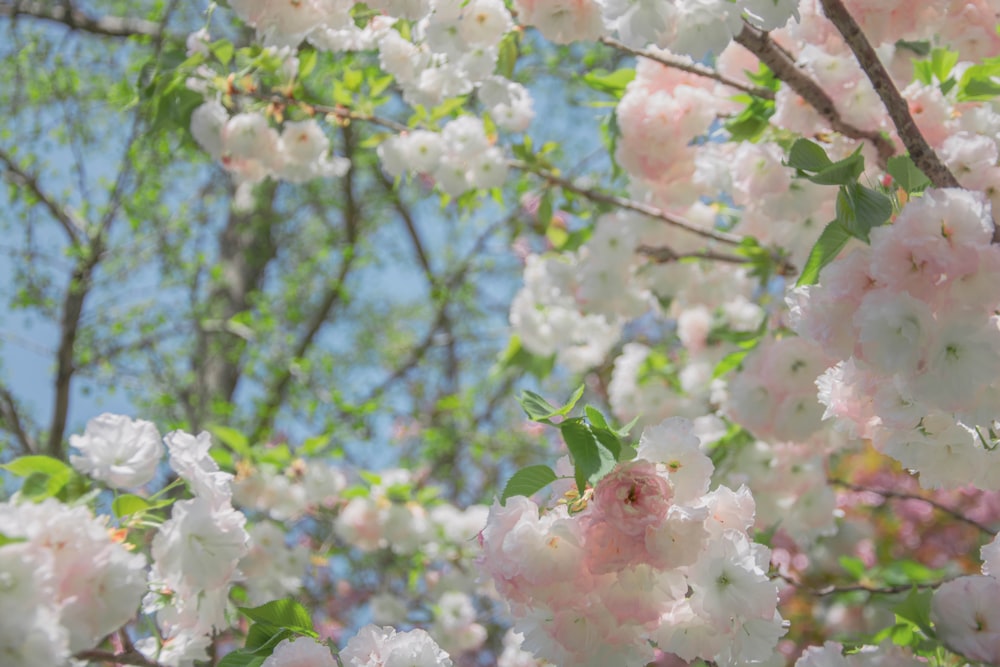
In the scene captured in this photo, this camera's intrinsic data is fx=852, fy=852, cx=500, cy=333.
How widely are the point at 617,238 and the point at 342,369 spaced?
12.7 feet

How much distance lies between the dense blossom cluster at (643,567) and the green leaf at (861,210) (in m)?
0.32

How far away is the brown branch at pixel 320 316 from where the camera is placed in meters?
4.25

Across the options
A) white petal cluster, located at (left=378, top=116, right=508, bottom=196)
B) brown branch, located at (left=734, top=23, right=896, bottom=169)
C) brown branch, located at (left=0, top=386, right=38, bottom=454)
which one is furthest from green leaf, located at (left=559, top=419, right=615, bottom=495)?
brown branch, located at (left=0, top=386, right=38, bottom=454)

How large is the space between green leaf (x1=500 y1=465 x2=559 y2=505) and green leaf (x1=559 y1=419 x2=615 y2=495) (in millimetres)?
93

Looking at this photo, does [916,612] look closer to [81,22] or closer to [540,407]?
[540,407]

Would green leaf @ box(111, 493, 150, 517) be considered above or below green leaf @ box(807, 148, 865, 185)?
below

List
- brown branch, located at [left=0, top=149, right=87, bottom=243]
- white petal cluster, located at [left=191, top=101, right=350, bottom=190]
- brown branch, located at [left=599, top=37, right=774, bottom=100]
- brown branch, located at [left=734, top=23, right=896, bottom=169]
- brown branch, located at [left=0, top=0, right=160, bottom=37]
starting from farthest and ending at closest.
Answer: brown branch, located at [left=0, top=0, right=160, bottom=37], brown branch, located at [left=0, top=149, right=87, bottom=243], white petal cluster, located at [left=191, top=101, right=350, bottom=190], brown branch, located at [left=599, top=37, right=774, bottom=100], brown branch, located at [left=734, top=23, right=896, bottom=169]

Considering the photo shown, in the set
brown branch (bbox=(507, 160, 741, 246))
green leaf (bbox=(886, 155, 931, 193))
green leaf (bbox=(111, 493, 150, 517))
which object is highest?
green leaf (bbox=(886, 155, 931, 193))

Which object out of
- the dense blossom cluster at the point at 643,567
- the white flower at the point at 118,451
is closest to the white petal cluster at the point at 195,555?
the white flower at the point at 118,451

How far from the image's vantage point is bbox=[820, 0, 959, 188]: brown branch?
1.25 m

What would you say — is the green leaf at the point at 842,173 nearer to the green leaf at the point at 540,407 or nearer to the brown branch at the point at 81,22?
the green leaf at the point at 540,407

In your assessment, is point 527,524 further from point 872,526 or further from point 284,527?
point 872,526

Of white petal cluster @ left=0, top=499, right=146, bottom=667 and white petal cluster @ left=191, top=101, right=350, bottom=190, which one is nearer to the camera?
white petal cluster @ left=0, top=499, right=146, bottom=667

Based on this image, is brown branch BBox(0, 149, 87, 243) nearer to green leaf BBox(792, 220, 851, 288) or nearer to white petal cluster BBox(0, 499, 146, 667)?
white petal cluster BBox(0, 499, 146, 667)
